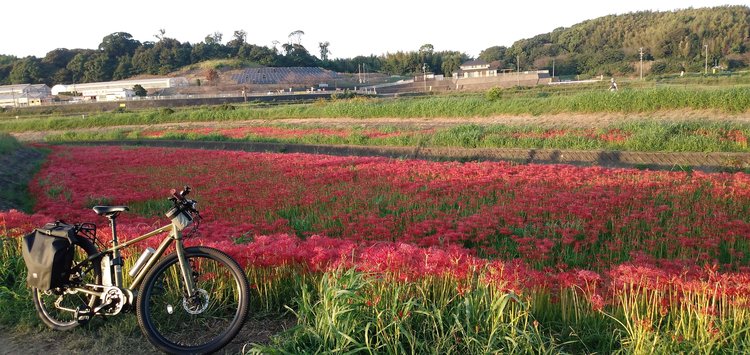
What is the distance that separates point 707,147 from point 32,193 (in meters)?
16.6

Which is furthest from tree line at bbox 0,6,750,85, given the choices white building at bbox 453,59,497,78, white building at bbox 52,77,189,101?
white building at bbox 52,77,189,101

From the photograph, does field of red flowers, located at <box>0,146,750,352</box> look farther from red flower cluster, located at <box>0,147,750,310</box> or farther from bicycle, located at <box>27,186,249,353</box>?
bicycle, located at <box>27,186,249,353</box>

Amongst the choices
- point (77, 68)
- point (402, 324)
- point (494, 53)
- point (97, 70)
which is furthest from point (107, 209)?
point (77, 68)

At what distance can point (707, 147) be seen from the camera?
15.3 m

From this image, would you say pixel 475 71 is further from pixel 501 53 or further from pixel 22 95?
pixel 22 95

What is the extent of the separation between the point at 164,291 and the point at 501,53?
11234 cm

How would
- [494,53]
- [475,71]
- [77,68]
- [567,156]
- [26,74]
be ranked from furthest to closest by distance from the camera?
[494,53]
[77,68]
[26,74]
[475,71]
[567,156]

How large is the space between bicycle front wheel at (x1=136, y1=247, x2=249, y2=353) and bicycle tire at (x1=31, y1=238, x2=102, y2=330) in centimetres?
48

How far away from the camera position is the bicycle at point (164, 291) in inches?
151

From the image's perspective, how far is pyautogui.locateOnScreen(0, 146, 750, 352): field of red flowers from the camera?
3.72m

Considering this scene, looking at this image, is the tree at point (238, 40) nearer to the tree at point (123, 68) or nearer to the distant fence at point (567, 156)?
the tree at point (123, 68)

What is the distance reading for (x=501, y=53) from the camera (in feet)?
363

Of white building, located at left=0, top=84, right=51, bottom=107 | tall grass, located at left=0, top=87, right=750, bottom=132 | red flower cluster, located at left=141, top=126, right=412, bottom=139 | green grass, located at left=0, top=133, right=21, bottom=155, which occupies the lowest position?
red flower cluster, located at left=141, top=126, right=412, bottom=139

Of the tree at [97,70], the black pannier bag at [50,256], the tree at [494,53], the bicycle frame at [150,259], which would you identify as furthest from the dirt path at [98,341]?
the tree at [97,70]
